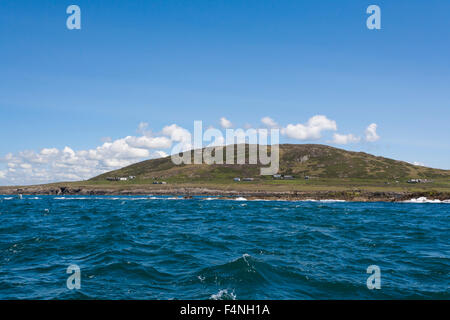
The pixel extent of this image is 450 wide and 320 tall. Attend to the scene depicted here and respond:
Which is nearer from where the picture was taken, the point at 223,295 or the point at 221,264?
the point at 223,295

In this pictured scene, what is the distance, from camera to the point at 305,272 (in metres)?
17.3

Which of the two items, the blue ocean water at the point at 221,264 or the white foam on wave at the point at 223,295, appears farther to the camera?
the blue ocean water at the point at 221,264

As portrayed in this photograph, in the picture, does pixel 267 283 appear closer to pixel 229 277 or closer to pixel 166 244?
pixel 229 277

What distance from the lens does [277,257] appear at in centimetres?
2075

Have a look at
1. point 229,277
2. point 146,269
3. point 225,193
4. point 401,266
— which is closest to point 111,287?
point 146,269

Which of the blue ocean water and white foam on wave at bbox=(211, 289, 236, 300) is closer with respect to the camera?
white foam on wave at bbox=(211, 289, 236, 300)

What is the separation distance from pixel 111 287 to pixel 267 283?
729cm

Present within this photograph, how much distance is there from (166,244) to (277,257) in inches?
352
